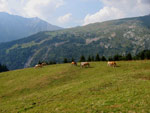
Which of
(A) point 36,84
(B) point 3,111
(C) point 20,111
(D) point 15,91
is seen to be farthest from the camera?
(A) point 36,84

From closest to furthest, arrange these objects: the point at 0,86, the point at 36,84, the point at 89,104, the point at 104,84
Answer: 1. the point at 89,104
2. the point at 104,84
3. the point at 36,84
4. the point at 0,86

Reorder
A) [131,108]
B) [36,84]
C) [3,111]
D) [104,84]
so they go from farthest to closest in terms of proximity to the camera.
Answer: [36,84], [104,84], [3,111], [131,108]

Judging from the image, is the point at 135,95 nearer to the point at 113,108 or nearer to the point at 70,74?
the point at 113,108

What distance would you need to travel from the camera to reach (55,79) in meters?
35.6

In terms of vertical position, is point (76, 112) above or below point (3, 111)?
above

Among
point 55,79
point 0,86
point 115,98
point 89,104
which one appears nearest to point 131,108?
point 115,98

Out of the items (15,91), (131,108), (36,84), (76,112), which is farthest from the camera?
(36,84)

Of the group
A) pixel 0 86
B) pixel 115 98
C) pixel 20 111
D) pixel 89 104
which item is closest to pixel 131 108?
pixel 115 98

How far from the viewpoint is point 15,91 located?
1262 inches

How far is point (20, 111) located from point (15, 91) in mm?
16161

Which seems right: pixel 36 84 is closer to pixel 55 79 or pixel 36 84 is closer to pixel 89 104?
pixel 55 79

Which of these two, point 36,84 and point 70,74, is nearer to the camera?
point 36,84

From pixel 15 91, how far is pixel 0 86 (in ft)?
28.6

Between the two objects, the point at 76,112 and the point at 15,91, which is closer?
the point at 76,112
